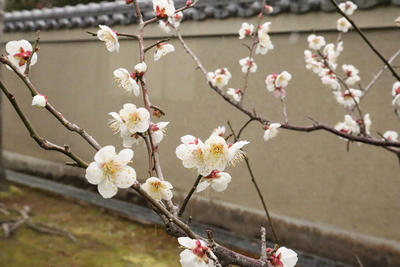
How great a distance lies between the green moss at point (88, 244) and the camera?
10.6 ft

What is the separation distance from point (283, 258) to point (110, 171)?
17.7 inches

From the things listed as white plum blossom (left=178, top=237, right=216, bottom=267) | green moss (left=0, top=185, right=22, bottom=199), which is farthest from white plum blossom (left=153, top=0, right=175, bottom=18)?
green moss (left=0, top=185, right=22, bottom=199)

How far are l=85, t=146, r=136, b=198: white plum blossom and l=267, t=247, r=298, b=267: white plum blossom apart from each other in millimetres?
375

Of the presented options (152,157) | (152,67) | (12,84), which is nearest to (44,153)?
(12,84)

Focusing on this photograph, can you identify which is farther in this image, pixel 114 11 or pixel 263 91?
pixel 114 11

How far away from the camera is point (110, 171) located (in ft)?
2.90

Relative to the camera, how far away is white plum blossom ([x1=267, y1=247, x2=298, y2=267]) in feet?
2.88

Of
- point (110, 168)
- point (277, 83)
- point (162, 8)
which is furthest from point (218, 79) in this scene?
point (110, 168)

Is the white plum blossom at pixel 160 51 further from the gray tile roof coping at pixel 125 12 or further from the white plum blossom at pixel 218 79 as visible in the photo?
the gray tile roof coping at pixel 125 12

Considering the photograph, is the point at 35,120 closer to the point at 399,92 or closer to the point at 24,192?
the point at 24,192

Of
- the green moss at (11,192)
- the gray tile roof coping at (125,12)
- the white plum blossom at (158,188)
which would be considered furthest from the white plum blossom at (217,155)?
the green moss at (11,192)

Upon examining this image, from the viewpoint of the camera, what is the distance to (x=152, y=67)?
457 cm

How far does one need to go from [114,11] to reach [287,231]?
3.27 metres

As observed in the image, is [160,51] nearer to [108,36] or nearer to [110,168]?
[108,36]
